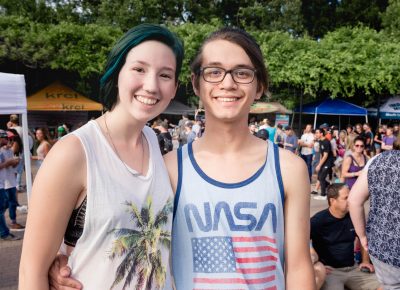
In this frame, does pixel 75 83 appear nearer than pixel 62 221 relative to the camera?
No

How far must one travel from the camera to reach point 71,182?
3.98ft

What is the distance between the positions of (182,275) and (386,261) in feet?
5.27

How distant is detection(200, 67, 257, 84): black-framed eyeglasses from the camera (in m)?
1.47

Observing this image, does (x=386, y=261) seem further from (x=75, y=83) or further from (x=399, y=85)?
(x=75, y=83)

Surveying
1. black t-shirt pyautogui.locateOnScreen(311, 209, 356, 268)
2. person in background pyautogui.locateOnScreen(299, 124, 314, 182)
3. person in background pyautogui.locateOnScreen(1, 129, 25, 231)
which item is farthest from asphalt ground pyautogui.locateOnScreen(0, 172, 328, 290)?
person in background pyautogui.locateOnScreen(299, 124, 314, 182)

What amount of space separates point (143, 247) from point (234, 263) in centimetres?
31

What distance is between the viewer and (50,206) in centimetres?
120

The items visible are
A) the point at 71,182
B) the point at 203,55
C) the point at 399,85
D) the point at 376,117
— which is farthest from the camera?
the point at 376,117

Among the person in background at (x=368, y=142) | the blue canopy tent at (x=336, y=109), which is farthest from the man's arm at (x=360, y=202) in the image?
the blue canopy tent at (x=336, y=109)

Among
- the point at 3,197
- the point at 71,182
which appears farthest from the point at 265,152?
the point at 3,197

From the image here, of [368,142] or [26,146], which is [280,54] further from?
[26,146]

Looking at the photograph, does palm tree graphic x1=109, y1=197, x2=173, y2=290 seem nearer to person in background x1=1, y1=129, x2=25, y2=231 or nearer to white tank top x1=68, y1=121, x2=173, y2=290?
white tank top x1=68, y1=121, x2=173, y2=290

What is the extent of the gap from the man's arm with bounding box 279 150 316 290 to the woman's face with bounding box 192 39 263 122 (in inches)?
10.8

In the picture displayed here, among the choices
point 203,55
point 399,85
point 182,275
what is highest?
point 399,85
